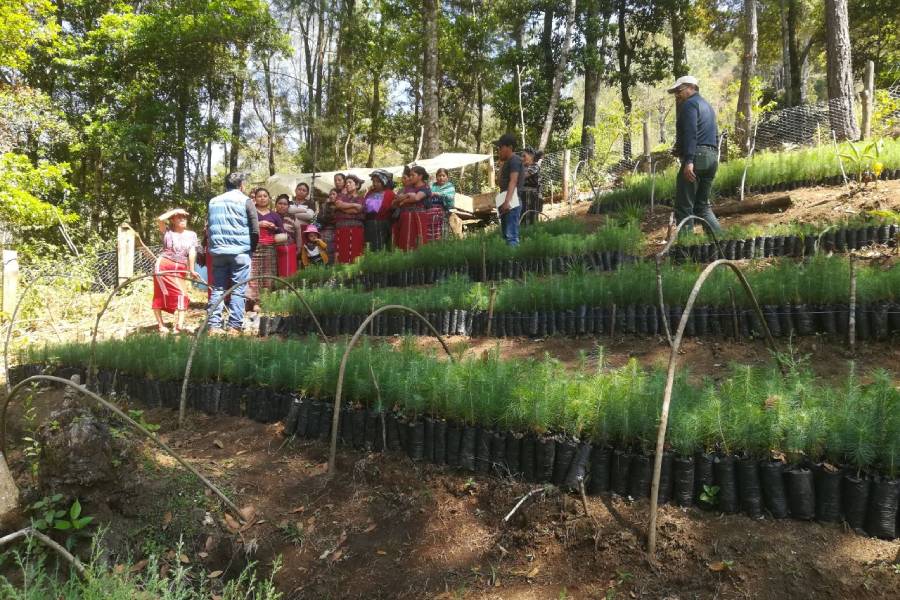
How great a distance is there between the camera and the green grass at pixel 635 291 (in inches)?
166

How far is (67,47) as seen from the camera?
47.6 feet

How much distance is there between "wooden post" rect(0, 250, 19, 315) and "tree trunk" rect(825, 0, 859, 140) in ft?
43.8

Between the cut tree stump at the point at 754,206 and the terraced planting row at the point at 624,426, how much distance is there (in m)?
5.53

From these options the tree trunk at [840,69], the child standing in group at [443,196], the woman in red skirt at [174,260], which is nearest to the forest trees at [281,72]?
the tree trunk at [840,69]

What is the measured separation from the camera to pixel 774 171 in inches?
343

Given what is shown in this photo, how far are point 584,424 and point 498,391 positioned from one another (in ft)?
1.68

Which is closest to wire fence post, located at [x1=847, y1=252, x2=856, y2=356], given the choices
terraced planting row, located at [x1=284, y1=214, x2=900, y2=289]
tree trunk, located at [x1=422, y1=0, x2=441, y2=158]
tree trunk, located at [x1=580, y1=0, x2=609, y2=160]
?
terraced planting row, located at [x1=284, y1=214, x2=900, y2=289]

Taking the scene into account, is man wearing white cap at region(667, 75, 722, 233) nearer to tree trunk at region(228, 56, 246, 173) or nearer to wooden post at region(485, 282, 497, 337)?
wooden post at region(485, 282, 497, 337)

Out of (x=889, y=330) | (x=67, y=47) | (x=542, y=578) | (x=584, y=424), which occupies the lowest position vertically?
(x=542, y=578)

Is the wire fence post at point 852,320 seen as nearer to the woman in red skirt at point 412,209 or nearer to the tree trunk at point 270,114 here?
the woman in red skirt at point 412,209

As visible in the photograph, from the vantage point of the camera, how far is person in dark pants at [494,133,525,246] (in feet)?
21.8

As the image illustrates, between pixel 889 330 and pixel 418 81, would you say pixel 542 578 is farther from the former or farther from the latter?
pixel 418 81

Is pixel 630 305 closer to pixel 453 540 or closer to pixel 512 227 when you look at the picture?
pixel 512 227

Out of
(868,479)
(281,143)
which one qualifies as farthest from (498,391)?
(281,143)
